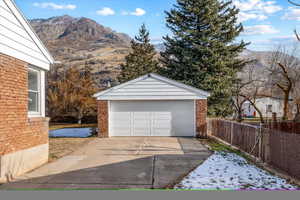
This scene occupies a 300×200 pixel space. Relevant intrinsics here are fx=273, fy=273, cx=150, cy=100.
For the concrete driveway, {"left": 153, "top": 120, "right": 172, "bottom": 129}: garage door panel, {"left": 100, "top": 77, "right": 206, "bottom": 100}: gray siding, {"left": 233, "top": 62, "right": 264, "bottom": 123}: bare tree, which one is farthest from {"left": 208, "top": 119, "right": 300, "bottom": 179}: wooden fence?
{"left": 233, "top": 62, "right": 264, "bottom": 123}: bare tree

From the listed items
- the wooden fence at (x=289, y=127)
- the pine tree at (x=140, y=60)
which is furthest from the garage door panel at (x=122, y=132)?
the pine tree at (x=140, y=60)

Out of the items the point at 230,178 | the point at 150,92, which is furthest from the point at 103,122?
the point at 230,178

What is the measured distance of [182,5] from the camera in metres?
24.2

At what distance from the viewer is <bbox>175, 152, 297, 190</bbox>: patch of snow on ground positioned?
6062 mm

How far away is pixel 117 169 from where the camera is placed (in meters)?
7.78

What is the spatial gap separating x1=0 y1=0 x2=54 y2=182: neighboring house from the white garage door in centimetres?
746

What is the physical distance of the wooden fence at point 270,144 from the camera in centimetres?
685

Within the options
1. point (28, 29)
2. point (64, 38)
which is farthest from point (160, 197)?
point (64, 38)

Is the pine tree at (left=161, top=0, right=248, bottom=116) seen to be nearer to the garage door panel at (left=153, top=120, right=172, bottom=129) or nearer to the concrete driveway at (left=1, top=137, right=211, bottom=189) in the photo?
the garage door panel at (left=153, top=120, right=172, bottom=129)

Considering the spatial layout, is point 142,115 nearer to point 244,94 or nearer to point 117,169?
point 117,169

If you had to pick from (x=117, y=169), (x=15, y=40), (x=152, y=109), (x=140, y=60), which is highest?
(x=140, y=60)

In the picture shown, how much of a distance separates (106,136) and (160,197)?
10754 millimetres

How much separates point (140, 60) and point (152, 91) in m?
20.4

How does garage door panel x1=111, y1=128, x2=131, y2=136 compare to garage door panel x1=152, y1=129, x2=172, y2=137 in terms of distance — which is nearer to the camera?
garage door panel x1=152, y1=129, x2=172, y2=137
